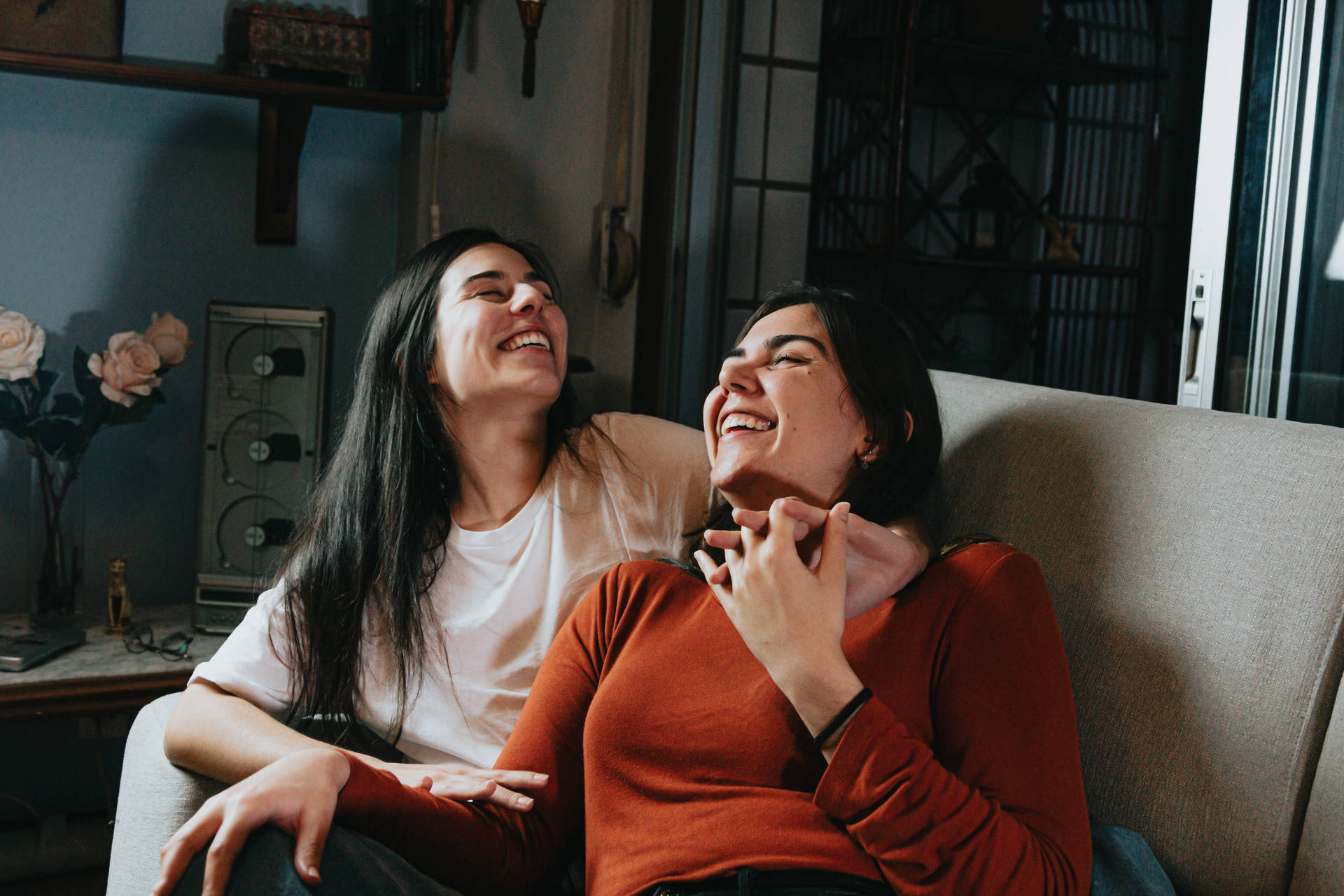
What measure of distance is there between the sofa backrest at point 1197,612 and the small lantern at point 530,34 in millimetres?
1587

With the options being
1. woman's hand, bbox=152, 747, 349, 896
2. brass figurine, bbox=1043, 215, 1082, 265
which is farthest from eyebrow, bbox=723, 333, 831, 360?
brass figurine, bbox=1043, 215, 1082, 265

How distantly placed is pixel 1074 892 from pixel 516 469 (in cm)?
94

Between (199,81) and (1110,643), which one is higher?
(199,81)

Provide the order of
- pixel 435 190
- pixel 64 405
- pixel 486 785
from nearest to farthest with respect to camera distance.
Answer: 1. pixel 486 785
2. pixel 64 405
3. pixel 435 190

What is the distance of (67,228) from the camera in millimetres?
2232

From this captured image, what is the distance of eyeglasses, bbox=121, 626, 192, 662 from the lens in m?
2.04

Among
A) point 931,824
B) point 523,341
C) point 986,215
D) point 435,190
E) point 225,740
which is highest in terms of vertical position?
point 986,215

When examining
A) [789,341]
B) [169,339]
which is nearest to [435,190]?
[169,339]

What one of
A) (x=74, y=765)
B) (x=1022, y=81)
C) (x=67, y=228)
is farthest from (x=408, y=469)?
(x=1022, y=81)

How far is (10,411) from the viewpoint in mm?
1995

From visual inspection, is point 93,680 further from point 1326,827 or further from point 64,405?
point 1326,827

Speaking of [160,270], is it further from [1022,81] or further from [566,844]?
[1022,81]

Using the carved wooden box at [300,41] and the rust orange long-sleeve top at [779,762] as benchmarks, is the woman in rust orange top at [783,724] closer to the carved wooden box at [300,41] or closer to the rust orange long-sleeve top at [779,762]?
the rust orange long-sleeve top at [779,762]

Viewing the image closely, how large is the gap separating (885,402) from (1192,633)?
1.31 feet
